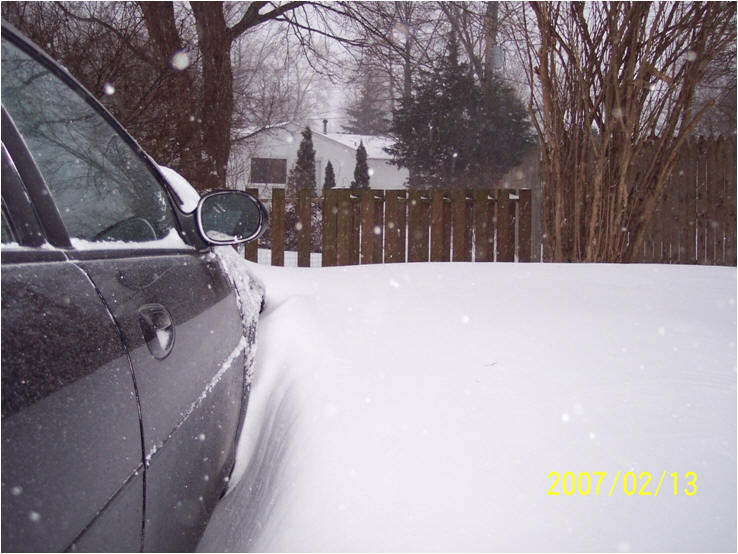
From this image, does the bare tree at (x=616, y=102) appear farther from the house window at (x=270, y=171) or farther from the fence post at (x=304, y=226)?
the house window at (x=270, y=171)

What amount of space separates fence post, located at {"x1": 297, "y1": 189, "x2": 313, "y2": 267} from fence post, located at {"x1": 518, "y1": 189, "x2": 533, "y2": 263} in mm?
2973

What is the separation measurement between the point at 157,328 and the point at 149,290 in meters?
0.11

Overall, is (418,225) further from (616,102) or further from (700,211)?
(700,211)

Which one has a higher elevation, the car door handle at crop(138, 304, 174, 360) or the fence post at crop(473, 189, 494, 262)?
the fence post at crop(473, 189, 494, 262)

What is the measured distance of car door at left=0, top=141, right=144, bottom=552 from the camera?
630 millimetres

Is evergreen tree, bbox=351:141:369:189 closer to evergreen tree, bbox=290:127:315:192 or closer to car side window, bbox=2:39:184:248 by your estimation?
evergreen tree, bbox=290:127:315:192

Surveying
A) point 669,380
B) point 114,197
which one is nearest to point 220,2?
point 114,197

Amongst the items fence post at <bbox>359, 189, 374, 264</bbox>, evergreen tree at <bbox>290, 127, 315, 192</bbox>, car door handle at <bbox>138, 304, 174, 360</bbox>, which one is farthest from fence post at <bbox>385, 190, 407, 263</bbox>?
evergreen tree at <bbox>290, 127, 315, 192</bbox>

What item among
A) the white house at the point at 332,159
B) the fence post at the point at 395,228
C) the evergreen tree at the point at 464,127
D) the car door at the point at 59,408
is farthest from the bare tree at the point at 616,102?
the white house at the point at 332,159

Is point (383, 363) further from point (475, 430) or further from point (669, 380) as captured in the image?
point (669, 380)

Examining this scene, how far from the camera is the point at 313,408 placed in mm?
1385

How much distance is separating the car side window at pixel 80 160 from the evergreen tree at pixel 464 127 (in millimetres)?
18836

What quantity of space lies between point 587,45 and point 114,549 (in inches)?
176

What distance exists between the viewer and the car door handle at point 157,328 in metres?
1.01
